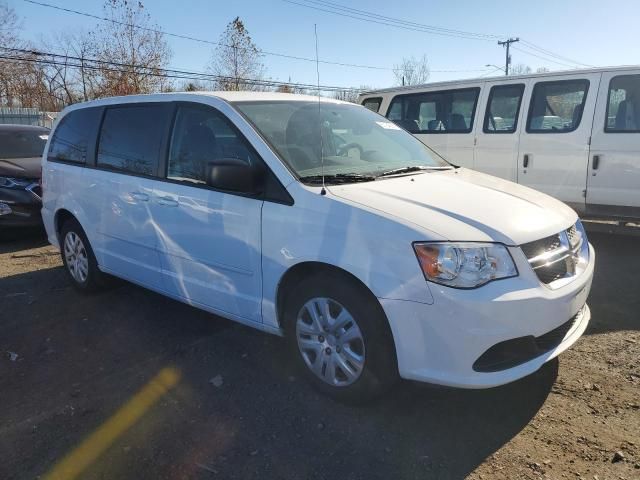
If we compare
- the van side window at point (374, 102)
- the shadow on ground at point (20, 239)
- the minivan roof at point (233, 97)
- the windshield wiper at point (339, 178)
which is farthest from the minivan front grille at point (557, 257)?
the shadow on ground at point (20, 239)

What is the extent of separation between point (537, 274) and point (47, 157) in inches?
189

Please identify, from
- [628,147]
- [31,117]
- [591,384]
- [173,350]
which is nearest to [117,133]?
[173,350]

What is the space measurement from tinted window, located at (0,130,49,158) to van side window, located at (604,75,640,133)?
27.4 feet

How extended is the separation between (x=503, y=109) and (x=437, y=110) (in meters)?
1.01

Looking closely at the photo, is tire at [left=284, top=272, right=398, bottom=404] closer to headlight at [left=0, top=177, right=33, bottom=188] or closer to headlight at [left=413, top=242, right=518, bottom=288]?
headlight at [left=413, top=242, right=518, bottom=288]

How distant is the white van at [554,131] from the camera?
19.7 feet

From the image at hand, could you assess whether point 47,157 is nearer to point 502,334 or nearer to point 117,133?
point 117,133

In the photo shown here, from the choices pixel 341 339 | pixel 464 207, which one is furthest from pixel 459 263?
pixel 341 339

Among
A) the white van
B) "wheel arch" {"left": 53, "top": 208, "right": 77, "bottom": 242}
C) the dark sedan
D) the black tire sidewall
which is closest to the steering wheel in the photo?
the black tire sidewall

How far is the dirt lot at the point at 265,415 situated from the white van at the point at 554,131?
2.44 metres

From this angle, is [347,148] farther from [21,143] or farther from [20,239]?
[21,143]

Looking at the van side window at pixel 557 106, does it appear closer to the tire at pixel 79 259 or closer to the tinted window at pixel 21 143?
the tire at pixel 79 259

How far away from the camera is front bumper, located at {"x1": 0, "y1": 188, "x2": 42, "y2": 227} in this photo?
7188mm

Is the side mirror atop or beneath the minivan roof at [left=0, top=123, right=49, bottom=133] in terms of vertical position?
beneath
